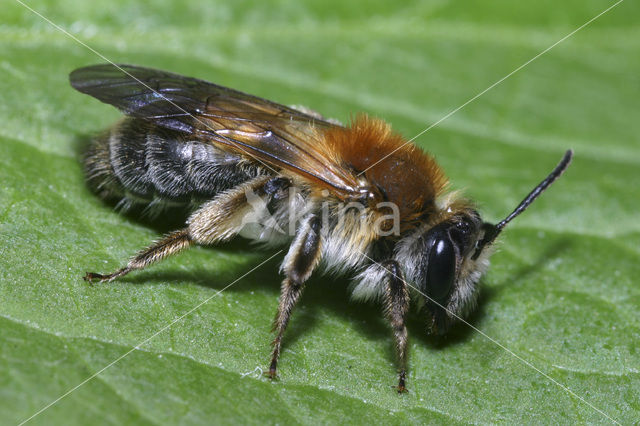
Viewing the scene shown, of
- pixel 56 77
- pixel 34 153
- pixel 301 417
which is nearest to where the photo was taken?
pixel 301 417

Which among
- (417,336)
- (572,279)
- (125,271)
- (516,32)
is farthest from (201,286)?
(516,32)

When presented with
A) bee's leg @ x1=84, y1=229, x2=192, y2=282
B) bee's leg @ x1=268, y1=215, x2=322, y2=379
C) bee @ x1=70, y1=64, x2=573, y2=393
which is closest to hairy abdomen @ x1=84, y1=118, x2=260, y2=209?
bee @ x1=70, y1=64, x2=573, y2=393

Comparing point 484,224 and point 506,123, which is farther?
point 506,123

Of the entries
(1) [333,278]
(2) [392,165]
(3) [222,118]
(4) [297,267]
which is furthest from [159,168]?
(2) [392,165]

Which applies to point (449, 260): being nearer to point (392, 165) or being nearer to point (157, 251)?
point (392, 165)

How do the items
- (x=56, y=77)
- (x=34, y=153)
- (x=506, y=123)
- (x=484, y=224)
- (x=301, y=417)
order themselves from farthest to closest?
(x=506, y=123), (x=56, y=77), (x=34, y=153), (x=484, y=224), (x=301, y=417)

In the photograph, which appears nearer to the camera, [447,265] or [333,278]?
[447,265]

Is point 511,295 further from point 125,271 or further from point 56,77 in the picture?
point 56,77
